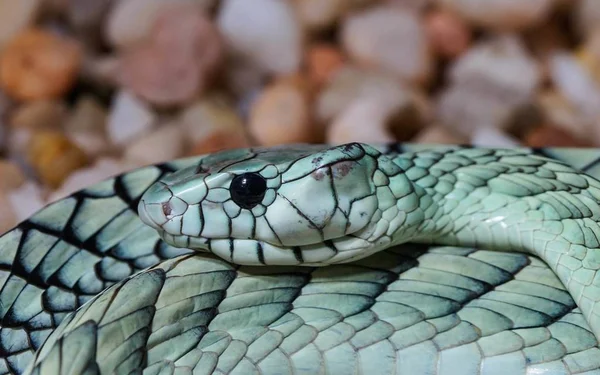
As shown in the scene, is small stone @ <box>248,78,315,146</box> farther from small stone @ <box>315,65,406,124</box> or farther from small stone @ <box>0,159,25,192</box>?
small stone @ <box>0,159,25,192</box>

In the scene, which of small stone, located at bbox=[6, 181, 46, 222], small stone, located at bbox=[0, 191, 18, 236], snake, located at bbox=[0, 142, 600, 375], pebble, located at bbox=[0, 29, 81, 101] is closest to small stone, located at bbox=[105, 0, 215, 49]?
pebble, located at bbox=[0, 29, 81, 101]

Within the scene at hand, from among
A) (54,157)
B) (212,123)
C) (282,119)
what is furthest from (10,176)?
(282,119)

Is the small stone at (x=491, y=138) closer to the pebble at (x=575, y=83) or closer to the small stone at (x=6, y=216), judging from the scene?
the pebble at (x=575, y=83)

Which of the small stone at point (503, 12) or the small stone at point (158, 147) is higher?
the small stone at point (503, 12)

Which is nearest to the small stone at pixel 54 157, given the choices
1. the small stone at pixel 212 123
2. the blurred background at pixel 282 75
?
the blurred background at pixel 282 75

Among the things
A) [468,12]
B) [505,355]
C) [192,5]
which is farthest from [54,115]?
[505,355]

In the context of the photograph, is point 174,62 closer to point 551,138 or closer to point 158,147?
point 158,147

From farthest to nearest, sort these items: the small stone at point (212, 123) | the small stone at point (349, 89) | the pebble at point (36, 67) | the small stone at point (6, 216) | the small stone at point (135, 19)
A: the small stone at point (135, 19) → the pebble at point (36, 67) → the small stone at point (349, 89) → the small stone at point (212, 123) → the small stone at point (6, 216)
